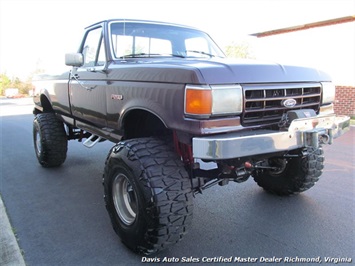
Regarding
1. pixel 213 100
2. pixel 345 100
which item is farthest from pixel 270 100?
pixel 345 100

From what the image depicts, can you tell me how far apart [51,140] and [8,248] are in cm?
236

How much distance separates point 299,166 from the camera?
11.9 feet

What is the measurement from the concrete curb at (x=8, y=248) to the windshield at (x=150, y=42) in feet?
6.73

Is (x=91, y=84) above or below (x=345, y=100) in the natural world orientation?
above

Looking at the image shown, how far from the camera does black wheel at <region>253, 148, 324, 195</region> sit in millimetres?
3584

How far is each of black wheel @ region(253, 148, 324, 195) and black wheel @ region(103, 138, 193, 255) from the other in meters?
1.38

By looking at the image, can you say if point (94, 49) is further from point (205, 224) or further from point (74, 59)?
point (205, 224)

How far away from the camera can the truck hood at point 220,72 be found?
92.1 inches

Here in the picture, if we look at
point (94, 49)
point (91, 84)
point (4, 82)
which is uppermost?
point (94, 49)

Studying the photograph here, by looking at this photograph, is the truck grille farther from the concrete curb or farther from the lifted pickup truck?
the concrete curb

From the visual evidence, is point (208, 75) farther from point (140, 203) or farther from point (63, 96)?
point (63, 96)

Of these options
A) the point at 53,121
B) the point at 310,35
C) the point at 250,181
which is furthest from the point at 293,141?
the point at 310,35

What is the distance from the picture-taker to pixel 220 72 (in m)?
2.37

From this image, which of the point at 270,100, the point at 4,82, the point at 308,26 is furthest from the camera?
the point at 4,82
